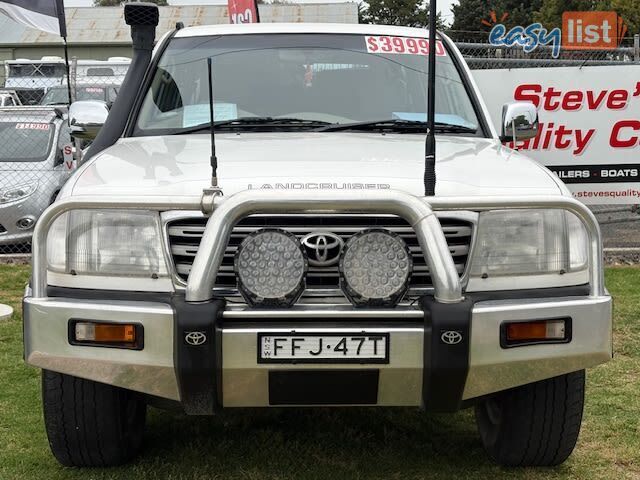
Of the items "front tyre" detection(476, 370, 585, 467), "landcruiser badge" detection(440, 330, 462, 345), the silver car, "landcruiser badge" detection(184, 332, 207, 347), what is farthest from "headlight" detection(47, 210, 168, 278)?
the silver car

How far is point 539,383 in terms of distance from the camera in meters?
3.40

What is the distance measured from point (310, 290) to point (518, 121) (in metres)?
2.02

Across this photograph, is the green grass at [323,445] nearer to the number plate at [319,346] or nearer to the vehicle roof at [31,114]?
the number plate at [319,346]

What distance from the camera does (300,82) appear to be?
438cm

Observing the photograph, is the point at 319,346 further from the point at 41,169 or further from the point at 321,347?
the point at 41,169

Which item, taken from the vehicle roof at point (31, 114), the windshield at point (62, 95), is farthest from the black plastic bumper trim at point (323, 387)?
the windshield at point (62, 95)

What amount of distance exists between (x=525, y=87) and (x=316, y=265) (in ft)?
20.9

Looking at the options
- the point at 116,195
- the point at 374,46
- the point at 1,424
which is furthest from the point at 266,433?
the point at 374,46

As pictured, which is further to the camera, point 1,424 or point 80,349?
point 1,424

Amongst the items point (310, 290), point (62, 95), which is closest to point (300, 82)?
point (310, 290)

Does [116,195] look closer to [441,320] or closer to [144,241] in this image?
[144,241]

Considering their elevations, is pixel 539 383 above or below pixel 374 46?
below

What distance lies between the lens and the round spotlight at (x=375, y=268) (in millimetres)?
2871

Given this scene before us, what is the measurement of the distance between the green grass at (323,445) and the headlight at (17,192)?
5.18m
